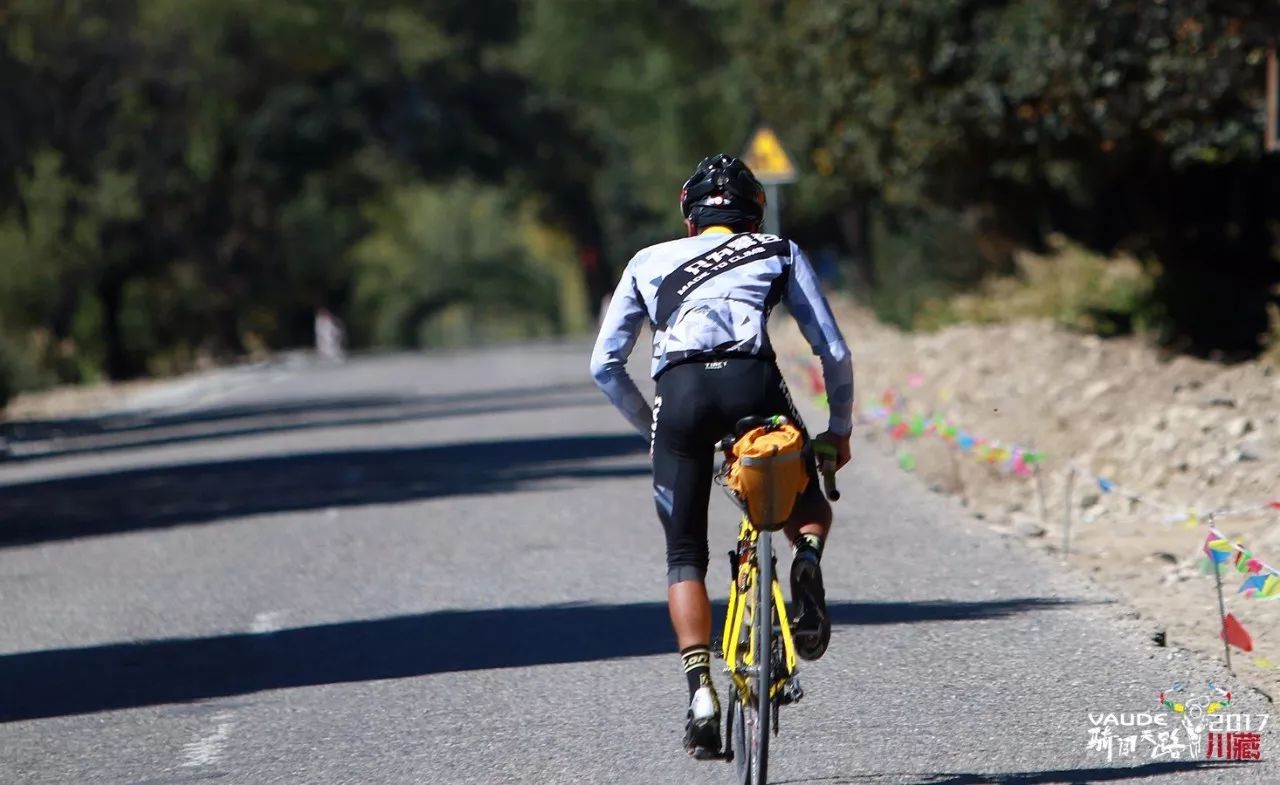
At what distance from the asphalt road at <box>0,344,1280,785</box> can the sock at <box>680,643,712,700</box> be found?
2.29 ft

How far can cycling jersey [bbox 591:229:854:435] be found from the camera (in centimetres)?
712

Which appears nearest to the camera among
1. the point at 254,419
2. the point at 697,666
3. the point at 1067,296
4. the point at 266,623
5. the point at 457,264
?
the point at 697,666

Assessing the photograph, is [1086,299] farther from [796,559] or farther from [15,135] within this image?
[796,559]

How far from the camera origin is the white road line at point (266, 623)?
11.7 metres

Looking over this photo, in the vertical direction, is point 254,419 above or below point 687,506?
below

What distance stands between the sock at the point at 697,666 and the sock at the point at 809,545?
16.4 inches

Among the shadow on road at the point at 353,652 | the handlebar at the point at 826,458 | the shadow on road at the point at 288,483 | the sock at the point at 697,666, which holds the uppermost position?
the handlebar at the point at 826,458

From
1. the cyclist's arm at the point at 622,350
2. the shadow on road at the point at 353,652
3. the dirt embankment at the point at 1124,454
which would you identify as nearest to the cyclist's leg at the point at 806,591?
the cyclist's arm at the point at 622,350

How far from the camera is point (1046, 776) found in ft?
24.4

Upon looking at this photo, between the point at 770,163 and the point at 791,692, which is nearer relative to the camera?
the point at 791,692

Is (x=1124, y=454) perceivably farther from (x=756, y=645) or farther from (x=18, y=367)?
(x=18, y=367)

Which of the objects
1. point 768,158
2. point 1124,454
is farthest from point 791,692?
point 768,158

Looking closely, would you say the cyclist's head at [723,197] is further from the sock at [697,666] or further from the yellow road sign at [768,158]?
the yellow road sign at [768,158]

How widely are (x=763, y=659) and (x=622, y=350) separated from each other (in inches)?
44.2
